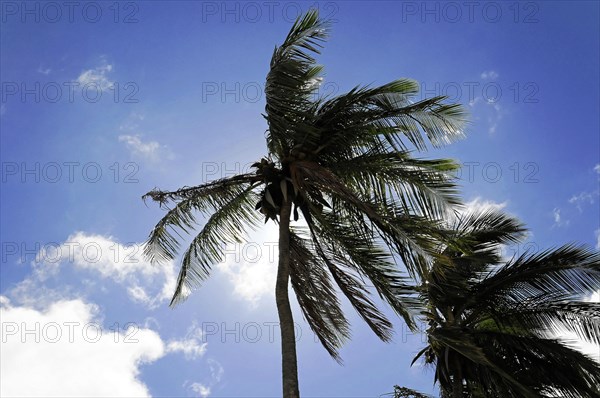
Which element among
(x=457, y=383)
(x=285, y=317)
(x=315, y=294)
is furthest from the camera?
(x=457, y=383)

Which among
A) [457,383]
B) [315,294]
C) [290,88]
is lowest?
[457,383]

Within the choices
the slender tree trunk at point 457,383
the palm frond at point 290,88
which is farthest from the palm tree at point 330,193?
the slender tree trunk at point 457,383

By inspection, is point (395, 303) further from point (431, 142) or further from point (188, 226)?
point (188, 226)

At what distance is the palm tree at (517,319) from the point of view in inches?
531

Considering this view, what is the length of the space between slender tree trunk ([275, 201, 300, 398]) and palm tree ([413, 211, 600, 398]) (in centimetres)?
386

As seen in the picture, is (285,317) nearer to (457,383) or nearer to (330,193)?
(330,193)

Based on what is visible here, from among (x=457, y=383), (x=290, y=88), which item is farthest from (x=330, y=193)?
(x=457, y=383)

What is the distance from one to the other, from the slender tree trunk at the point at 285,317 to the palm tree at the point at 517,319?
152 inches

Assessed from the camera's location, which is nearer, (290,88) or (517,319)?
(290,88)

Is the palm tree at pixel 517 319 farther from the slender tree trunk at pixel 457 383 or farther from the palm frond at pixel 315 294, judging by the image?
the palm frond at pixel 315 294

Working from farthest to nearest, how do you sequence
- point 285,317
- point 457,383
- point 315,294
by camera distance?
point 457,383 → point 315,294 → point 285,317

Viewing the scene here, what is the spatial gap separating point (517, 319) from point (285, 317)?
7154 mm

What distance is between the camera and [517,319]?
577 inches

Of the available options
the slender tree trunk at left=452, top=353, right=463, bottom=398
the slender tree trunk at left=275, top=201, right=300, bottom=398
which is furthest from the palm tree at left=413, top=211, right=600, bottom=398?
the slender tree trunk at left=275, top=201, right=300, bottom=398
